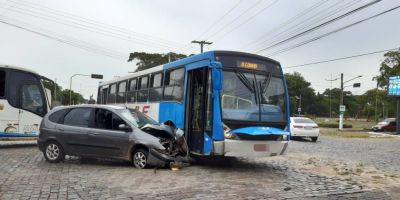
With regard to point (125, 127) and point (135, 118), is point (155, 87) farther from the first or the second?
point (125, 127)

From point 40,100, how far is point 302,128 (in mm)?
15038

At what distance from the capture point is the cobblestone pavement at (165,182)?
815 centimetres

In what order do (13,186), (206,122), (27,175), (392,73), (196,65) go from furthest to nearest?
(392,73) → (196,65) → (206,122) → (27,175) → (13,186)

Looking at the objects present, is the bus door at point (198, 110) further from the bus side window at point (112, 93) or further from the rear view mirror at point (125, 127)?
the bus side window at point (112, 93)

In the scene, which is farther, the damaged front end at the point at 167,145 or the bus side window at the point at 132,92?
the bus side window at the point at 132,92

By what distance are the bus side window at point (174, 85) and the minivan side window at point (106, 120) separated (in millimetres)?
2265

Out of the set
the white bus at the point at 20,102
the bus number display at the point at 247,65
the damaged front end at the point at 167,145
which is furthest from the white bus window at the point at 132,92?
the bus number display at the point at 247,65

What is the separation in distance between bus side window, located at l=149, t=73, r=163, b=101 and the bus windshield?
12.6 ft

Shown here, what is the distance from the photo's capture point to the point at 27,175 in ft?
32.6

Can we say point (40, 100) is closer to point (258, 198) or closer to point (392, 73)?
point (258, 198)

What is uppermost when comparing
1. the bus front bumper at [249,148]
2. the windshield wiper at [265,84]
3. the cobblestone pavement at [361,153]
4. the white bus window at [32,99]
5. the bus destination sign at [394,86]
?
the bus destination sign at [394,86]

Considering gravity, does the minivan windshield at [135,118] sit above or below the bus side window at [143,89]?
below

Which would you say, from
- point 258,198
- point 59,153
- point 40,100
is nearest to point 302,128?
point 40,100

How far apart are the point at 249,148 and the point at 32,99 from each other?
9965 mm
